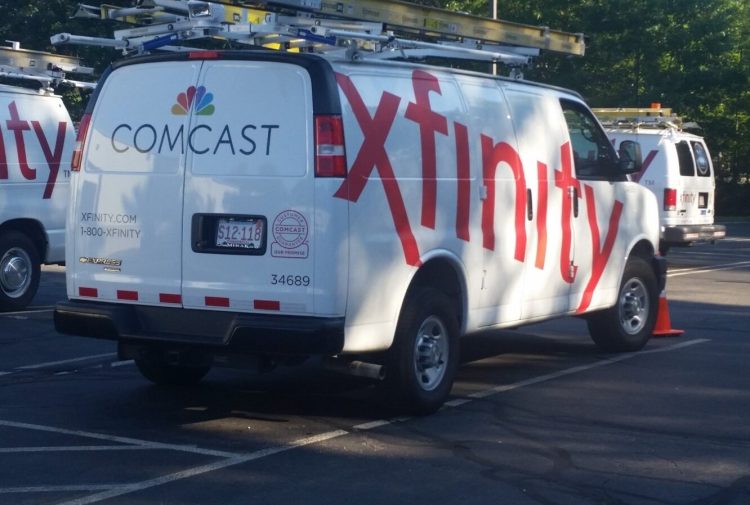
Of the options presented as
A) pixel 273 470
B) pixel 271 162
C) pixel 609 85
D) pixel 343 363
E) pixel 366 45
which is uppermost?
pixel 609 85

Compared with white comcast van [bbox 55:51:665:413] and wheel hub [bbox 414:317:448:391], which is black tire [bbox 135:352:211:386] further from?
wheel hub [bbox 414:317:448:391]

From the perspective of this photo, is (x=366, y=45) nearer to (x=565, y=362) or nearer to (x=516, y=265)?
(x=516, y=265)

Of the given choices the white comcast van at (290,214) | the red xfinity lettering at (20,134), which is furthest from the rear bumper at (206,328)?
the red xfinity lettering at (20,134)

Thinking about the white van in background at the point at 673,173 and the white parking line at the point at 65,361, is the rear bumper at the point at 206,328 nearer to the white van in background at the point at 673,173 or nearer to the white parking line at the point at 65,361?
the white parking line at the point at 65,361

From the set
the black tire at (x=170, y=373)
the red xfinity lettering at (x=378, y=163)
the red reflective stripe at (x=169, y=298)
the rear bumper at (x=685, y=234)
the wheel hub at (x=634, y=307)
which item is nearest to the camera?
the red xfinity lettering at (x=378, y=163)

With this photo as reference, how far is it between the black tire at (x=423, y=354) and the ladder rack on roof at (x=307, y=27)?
173cm

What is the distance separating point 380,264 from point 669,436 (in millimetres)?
2177

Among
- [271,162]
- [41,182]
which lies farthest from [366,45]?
[41,182]

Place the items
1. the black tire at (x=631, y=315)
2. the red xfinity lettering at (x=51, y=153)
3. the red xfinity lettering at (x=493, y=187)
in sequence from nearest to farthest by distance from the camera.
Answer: the red xfinity lettering at (x=493, y=187) → the black tire at (x=631, y=315) → the red xfinity lettering at (x=51, y=153)

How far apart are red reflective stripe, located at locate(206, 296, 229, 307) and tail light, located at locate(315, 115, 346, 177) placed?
971 millimetres

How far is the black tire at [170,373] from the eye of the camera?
8883mm

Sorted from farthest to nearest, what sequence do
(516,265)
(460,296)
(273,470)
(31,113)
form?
1. (31,113)
2. (516,265)
3. (460,296)
4. (273,470)

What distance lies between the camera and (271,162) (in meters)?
7.32

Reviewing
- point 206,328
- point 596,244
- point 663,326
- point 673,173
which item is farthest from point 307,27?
point 673,173
